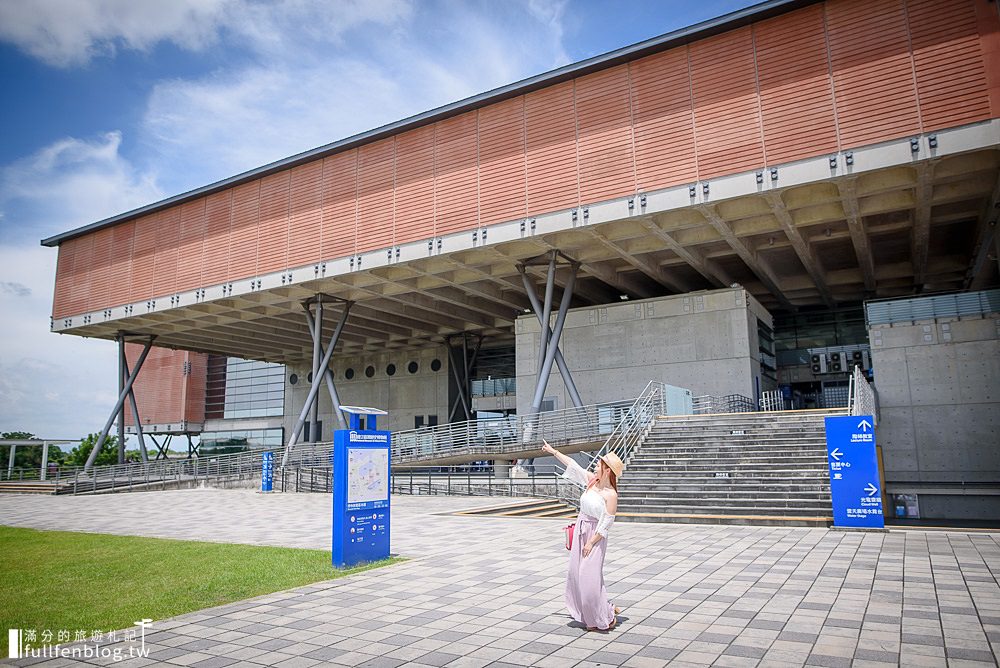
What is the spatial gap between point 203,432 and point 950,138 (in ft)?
194

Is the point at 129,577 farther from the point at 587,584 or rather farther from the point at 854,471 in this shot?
the point at 854,471

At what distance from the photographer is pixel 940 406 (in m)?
22.8

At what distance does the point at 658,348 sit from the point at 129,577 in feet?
80.6

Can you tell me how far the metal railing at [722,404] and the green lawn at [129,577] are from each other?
1975 cm

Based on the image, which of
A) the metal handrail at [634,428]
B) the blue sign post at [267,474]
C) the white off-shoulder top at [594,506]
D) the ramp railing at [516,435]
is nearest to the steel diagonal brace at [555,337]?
the ramp railing at [516,435]

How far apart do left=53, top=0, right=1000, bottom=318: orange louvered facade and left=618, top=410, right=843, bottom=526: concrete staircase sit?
8690mm

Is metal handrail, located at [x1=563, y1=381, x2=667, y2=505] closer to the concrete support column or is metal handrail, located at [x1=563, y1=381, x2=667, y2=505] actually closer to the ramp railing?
the ramp railing

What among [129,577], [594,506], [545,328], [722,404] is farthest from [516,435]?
[594,506]

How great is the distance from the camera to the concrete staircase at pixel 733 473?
45.7ft

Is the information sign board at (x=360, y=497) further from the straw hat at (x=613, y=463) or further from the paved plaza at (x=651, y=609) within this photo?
the straw hat at (x=613, y=463)

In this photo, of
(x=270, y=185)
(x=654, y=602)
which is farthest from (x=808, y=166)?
(x=270, y=185)

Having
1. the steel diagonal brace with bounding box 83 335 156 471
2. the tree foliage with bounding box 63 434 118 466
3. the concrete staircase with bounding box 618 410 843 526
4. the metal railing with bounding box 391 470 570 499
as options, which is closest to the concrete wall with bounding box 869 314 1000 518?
the concrete staircase with bounding box 618 410 843 526

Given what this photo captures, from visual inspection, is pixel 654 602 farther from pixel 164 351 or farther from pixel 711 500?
Result: pixel 164 351

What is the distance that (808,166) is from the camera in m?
20.8
